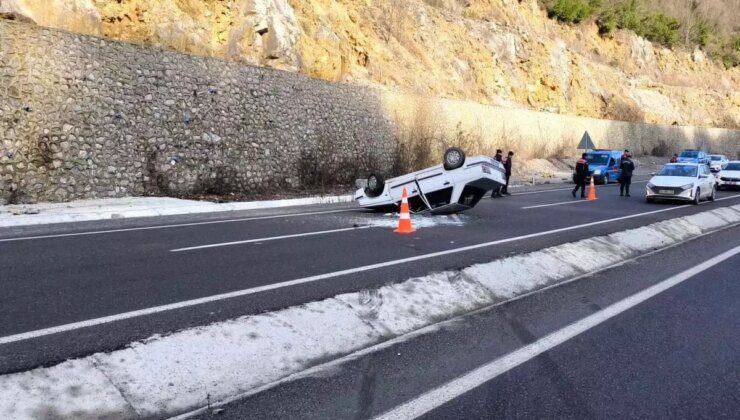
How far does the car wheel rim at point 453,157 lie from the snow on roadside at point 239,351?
23.1 feet

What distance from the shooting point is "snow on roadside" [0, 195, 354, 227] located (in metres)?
13.9

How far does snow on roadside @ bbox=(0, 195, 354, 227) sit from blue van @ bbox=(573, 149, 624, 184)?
1945cm

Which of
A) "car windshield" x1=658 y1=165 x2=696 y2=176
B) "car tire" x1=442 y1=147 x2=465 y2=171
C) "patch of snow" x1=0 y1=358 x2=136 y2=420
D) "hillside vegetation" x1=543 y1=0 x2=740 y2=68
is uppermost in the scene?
"hillside vegetation" x1=543 y1=0 x2=740 y2=68

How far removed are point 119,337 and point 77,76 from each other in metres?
15.0

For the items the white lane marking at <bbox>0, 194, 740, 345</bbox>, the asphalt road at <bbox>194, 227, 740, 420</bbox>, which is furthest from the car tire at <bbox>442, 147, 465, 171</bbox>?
the asphalt road at <bbox>194, 227, 740, 420</bbox>

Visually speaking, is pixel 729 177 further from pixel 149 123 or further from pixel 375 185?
pixel 149 123

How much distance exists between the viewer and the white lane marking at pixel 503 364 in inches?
159

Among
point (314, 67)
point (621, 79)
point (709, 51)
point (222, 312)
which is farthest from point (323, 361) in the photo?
point (709, 51)

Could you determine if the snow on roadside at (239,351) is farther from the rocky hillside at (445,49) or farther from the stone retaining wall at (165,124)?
the rocky hillside at (445,49)

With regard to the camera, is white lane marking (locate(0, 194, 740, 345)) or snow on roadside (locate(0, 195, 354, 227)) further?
snow on roadside (locate(0, 195, 354, 227))

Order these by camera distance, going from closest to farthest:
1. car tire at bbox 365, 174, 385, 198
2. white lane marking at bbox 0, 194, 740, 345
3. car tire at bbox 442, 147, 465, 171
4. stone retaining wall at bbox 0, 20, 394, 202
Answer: white lane marking at bbox 0, 194, 740, 345 < car tire at bbox 442, 147, 465, 171 < car tire at bbox 365, 174, 385, 198 < stone retaining wall at bbox 0, 20, 394, 202

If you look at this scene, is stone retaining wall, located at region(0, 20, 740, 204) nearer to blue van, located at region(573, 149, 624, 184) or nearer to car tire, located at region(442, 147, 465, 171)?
car tire, located at region(442, 147, 465, 171)

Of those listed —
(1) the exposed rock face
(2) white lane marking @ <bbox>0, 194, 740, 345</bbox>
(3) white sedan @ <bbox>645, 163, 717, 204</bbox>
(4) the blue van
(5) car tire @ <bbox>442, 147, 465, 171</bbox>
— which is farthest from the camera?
(4) the blue van

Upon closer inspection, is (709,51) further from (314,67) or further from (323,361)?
(323,361)
